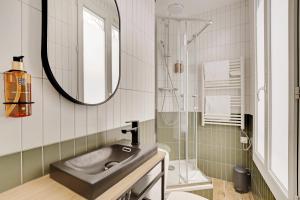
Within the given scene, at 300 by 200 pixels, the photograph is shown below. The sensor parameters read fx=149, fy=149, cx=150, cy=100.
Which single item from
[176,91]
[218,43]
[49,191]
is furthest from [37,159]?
[218,43]

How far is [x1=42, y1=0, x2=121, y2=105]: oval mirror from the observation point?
72 centimetres

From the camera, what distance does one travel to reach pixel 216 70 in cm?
233

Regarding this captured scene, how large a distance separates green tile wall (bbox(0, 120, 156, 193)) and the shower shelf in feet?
6.35

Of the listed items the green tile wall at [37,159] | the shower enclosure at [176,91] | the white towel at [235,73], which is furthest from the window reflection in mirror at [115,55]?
the white towel at [235,73]

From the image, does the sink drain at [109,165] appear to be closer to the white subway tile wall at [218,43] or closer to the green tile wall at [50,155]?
the green tile wall at [50,155]

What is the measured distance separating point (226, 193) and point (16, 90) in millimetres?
2541

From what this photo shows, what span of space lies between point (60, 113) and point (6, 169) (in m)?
0.29

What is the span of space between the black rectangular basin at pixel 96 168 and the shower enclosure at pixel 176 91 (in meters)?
1.24

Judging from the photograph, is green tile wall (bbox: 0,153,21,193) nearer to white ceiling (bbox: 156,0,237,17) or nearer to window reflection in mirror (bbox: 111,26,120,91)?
window reflection in mirror (bbox: 111,26,120,91)

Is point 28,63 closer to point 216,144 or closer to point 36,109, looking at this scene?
point 36,109

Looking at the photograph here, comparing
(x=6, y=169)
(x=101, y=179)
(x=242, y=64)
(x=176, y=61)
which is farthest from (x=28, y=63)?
(x=242, y=64)

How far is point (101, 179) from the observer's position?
0.56 m

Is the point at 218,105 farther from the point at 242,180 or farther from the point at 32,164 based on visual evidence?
the point at 32,164

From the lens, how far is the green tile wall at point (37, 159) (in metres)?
0.56
